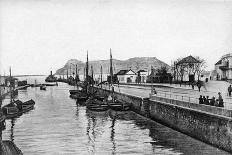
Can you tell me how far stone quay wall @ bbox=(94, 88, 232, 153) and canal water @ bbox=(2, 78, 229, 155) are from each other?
0.60m

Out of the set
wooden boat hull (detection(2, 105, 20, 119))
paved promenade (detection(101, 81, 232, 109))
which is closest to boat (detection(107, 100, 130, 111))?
paved promenade (detection(101, 81, 232, 109))

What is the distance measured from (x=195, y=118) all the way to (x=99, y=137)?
8592mm

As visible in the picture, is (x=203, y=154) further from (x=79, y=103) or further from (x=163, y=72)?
(x=163, y=72)

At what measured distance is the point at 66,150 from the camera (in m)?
27.0

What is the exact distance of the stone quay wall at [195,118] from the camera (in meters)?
24.1

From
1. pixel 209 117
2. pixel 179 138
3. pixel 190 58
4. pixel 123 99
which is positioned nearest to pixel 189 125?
pixel 179 138

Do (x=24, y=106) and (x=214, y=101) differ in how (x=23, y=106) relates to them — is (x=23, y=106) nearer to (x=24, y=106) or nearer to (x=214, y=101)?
(x=24, y=106)

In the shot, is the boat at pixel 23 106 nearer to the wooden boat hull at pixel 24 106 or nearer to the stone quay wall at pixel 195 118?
the wooden boat hull at pixel 24 106

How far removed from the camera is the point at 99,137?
32406mm

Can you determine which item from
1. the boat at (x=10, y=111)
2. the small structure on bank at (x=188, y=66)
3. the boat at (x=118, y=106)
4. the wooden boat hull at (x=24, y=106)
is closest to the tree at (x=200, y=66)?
the small structure on bank at (x=188, y=66)

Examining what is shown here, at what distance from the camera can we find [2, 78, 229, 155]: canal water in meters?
26.8

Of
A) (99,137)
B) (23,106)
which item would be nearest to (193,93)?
(99,137)

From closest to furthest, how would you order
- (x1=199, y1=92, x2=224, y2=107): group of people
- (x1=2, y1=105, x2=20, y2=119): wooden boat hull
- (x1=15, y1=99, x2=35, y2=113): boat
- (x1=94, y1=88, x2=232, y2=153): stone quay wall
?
(x1=94, y1=88, x2=232, y2=153): stone quay wall
(x1=199, y1=92, x2=224, y2=107): group of people
(x1=2, y1=105, x2=20, y2=119): wooden boat hull
(x1=15, y1=99, x2=35, y2=113): boat

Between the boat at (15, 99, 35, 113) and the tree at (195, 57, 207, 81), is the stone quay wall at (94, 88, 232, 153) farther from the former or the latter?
the tree at (195, 57, 207, 81)
